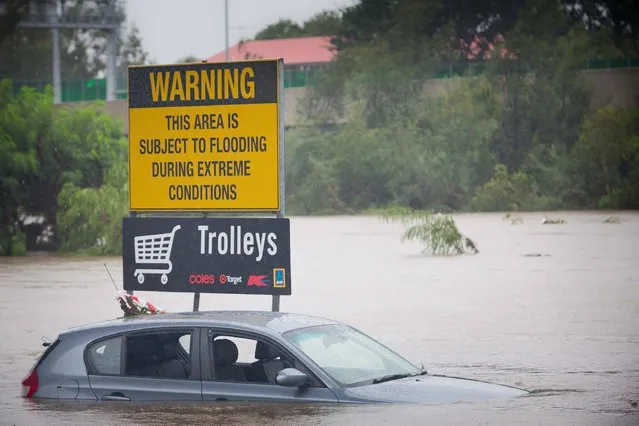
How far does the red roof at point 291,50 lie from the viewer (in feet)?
356

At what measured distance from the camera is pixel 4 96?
49906 millimetres

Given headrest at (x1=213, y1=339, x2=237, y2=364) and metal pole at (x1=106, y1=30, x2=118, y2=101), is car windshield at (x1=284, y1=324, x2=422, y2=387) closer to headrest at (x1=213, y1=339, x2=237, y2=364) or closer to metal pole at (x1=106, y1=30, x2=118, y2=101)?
headrest at (x1=213, y1=339, x2=237, y2=364)

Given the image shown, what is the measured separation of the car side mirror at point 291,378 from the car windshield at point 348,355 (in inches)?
10.5

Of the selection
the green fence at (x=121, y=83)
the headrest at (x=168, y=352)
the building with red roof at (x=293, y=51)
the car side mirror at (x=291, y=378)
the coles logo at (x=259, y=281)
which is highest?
the building with red roof at (x=293, y=51)

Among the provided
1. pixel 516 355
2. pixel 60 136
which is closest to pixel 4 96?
pixel 60 136

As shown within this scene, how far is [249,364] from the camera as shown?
37.4ft

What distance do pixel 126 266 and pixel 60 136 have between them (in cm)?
3199

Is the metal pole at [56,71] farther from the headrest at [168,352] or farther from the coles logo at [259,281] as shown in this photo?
the headrest at [168,352]

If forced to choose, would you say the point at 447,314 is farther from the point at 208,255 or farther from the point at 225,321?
the point at 225,321

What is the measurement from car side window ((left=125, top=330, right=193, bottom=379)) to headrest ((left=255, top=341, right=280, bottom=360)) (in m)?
Answer: 0.53

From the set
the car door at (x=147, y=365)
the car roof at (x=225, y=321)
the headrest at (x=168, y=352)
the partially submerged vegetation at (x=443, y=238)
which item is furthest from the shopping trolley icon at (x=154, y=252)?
the partially submerged vegetation at (x=443, y=238)

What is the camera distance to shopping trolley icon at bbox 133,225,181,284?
16547 millimetres

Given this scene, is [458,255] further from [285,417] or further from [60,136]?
[285,417]

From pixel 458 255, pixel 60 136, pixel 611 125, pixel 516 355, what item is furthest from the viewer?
pixel 611 125
